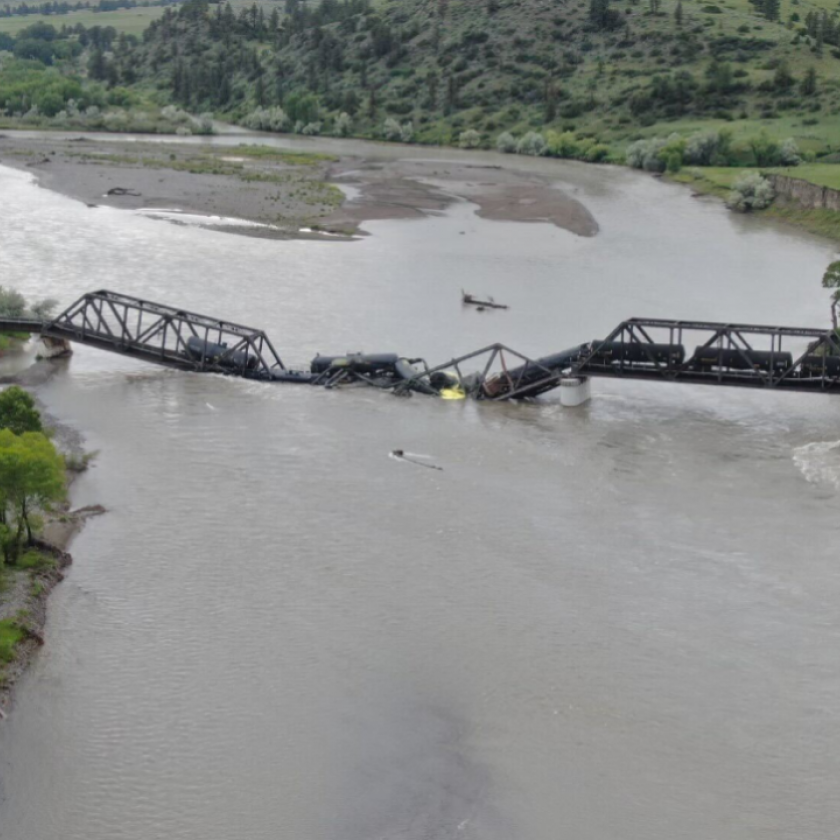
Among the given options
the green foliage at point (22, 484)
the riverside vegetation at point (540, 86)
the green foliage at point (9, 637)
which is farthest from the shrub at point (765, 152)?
the green foliage at point (9, 637)

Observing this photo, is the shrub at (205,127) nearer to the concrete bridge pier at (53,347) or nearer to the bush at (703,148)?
the bush at (703,148)

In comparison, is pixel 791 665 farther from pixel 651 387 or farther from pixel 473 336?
pixel 473 336

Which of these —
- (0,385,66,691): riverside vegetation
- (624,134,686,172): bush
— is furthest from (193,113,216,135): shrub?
(0,385,66,691): riverside vegetation

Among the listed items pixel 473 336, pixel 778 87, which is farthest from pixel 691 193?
pixel 473 336

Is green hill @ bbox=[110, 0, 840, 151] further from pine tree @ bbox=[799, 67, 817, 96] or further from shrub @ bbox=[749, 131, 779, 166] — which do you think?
shrub @ bbox=[749, 131, 779, 166]

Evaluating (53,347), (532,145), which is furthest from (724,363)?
(532,145)

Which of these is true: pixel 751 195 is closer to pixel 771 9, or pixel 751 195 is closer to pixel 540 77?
pixel 540 77

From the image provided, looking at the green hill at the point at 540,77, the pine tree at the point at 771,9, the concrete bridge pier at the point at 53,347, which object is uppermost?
the pine tree at the point at 771,9
